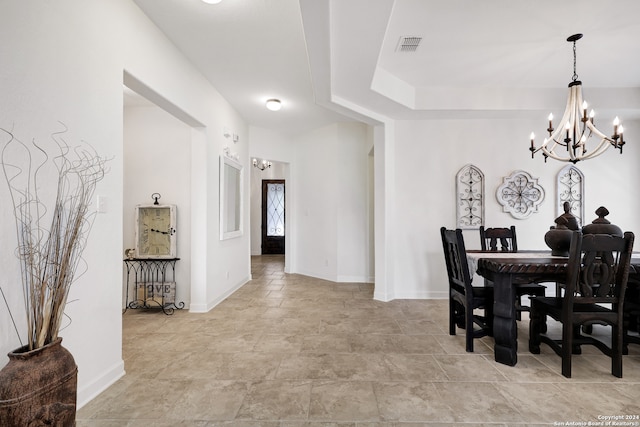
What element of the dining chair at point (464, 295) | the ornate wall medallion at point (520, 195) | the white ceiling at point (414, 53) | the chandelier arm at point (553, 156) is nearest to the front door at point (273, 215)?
the white ceiling at point (414, 53)

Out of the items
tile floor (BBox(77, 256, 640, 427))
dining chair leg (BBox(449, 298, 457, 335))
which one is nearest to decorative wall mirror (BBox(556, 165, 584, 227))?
tile floor (BBox(77, 256, 640, 427))

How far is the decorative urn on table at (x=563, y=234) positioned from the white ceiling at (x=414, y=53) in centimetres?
166

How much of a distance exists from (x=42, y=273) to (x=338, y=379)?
72.8 inches

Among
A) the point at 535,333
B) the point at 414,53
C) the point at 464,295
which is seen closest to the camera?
the point at 535,333

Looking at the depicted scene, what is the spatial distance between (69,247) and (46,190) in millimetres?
359

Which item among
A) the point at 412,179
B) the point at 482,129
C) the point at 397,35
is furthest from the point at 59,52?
the point at 482,129

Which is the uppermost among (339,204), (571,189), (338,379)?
(571,189)

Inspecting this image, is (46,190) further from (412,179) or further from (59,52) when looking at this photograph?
(412,179)

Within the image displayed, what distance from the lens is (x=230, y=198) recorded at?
4.66m

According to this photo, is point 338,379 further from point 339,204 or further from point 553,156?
point 339,204

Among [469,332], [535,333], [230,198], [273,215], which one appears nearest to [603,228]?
[535,333]

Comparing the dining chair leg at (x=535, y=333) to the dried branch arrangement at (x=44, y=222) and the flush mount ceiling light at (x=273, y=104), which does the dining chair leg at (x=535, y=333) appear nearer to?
the dried branch arrangement at (x=44, y=222)

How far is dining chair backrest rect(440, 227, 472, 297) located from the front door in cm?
706

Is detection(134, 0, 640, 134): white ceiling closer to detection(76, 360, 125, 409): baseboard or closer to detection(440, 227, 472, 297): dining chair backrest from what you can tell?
detection(440, 227, 472, 297): dining chair backrest
